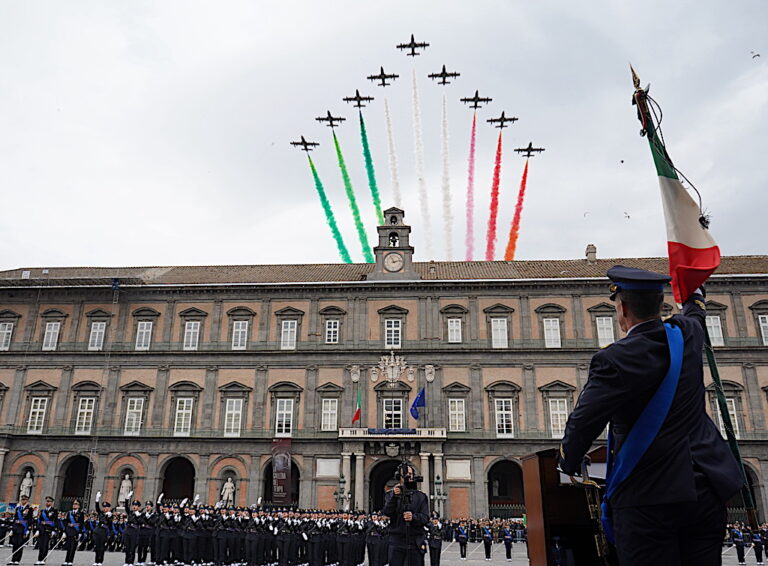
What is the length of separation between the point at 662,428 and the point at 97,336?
41048 mm

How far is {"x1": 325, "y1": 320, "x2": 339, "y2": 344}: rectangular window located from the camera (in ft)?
124

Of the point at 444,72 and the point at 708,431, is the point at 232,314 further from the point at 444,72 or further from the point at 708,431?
the point at 708,431

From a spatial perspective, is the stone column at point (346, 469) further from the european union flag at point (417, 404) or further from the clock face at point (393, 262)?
the clock face at point (393, 262)

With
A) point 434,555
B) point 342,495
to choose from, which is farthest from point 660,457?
point 342,495

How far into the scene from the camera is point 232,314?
3903cm

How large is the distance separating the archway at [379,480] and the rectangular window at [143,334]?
51.4 ft

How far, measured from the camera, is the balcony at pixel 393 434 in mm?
34500

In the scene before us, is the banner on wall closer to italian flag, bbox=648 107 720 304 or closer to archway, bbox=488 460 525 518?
archway, bbox=488 460 525 518

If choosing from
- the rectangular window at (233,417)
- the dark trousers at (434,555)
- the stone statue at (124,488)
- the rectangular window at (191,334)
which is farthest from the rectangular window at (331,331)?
the dark trousers at (434,555)

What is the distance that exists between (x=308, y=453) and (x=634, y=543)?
33.9m

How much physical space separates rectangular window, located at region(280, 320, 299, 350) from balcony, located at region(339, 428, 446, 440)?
6237 millimetres

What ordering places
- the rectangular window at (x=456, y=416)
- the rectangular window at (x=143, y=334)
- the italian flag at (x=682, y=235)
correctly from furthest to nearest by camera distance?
the rectangular window at (x=143, y=334)
the rectangular window at (x=456, y=416)
the italian flag at (x=682, y=235)

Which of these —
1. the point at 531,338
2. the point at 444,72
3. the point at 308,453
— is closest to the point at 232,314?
the point at 308,453

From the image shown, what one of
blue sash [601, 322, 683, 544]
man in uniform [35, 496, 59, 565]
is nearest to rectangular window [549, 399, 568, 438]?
man in uniform [35, 496, 59, 565]
